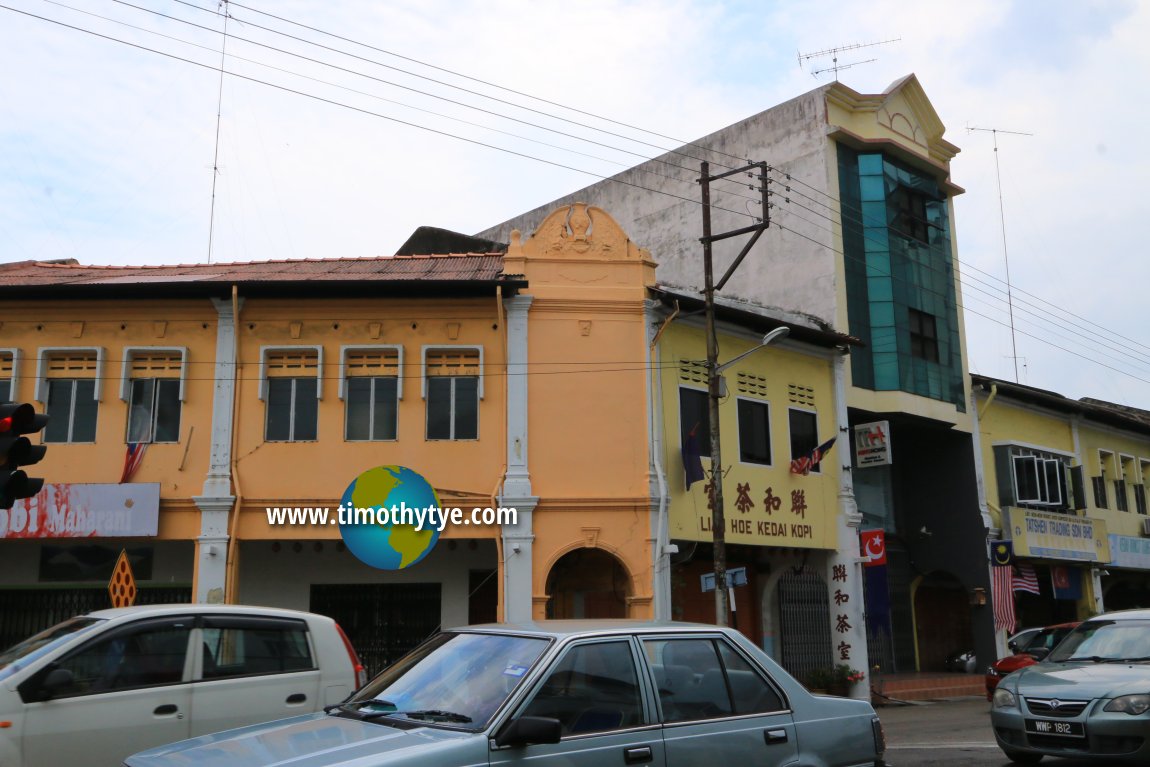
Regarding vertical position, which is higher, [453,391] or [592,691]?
[453,391]

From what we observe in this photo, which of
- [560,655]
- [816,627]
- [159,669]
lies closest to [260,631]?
[159,669]

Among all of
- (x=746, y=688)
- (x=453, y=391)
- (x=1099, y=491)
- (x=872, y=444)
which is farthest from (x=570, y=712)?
(x=1099, y=491)

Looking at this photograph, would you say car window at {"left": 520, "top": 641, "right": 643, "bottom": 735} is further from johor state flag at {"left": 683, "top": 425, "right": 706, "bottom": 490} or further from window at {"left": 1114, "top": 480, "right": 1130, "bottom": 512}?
window at {"left": 1114, "top": 480, "right": 1130, "bottom": 512}

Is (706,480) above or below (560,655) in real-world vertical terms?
above

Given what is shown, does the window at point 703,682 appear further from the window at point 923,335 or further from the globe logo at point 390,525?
the window at point 923,335

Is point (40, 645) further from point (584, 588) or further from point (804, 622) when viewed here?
point (804, 622)

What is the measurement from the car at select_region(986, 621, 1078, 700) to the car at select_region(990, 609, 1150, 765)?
8126 millimetres

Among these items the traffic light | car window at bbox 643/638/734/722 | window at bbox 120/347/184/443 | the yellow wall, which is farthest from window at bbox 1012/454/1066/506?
the traffic light

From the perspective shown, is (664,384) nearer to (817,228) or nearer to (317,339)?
(317,339)

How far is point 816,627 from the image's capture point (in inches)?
899

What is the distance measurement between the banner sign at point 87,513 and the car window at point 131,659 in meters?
10.5

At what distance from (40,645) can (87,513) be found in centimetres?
1090

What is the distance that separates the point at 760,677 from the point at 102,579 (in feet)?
52.6

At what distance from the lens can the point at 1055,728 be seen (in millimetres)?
9133
